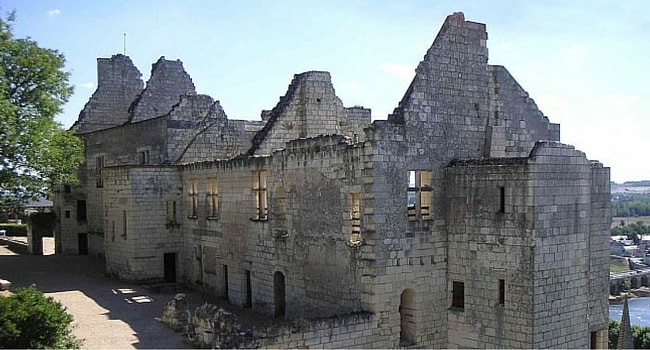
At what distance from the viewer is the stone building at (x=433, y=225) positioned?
1520 cm

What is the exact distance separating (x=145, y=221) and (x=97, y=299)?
13.6 feet

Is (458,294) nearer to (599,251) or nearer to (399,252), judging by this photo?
(399,252)

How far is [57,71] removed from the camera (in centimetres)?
2548

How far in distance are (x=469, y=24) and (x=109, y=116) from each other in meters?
24.4

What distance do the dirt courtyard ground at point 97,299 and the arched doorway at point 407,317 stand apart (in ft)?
18.6

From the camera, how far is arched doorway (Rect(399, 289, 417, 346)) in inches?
644

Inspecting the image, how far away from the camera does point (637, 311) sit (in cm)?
9006

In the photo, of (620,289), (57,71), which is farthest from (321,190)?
(620,289)

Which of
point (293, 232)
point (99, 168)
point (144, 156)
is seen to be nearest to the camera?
point (293, 232)

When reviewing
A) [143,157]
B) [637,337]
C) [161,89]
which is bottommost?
[637,337]

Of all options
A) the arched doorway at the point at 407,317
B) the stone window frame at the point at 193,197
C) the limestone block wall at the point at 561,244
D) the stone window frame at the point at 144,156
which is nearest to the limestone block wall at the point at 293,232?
the stone window frame at the point at 193,197

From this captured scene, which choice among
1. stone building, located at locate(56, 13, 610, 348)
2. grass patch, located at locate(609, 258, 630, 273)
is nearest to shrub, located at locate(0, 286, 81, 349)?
stone building, located at locate(56, 13, 610, 348)

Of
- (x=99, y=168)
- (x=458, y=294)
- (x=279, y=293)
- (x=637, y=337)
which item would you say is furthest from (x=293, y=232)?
(x=637, y=337)

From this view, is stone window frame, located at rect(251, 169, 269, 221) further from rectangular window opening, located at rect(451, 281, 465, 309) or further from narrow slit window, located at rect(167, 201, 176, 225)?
rectangular window opening, located at rect(451, 281, 465, 309)
